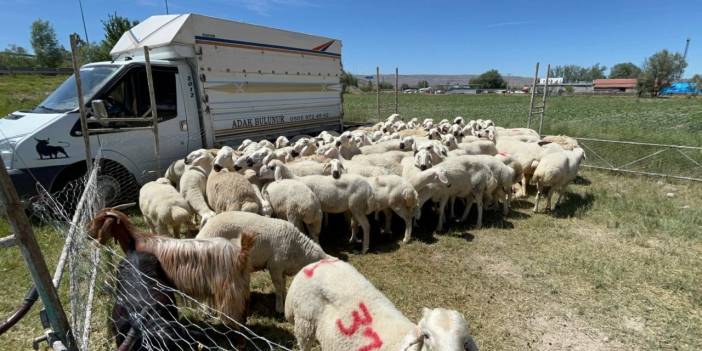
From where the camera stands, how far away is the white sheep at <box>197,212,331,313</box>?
14.8 feet

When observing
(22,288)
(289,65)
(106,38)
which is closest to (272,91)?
(289,65)

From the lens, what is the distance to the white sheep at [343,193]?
647 cm

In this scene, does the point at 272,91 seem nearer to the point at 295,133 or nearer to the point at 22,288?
the point at 295,133

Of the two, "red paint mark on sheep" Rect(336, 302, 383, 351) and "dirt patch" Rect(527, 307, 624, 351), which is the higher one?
"red paint mark on sheep" Rect(336, 302, 383, 351)

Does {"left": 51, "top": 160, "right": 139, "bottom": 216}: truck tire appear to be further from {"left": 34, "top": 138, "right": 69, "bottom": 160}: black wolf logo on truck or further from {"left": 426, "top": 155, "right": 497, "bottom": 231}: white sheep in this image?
{"left": 426, "top": 155, "right": 497, "bottom": 231}: white sheep

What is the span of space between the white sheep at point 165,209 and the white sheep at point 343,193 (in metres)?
1.63

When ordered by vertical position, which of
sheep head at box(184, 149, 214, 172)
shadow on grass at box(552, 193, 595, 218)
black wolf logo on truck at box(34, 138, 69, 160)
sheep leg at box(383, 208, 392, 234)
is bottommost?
shadow on grass at box(552, 193, 595, 218)

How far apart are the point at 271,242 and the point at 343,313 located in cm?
168

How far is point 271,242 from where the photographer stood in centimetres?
452

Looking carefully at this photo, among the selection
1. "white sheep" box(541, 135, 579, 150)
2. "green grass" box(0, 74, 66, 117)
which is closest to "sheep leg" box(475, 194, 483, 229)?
"white sheep" box(541, 135, 579, 150)

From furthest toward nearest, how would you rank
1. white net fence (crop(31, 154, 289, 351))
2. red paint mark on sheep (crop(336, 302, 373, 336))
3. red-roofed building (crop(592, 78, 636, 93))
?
red-roofed building (crop(592, 78, 636, 93))
red paint mark on sheep (crop(336, 302, 373, 336))
white net fence (crop(31, 154, 289, 351))

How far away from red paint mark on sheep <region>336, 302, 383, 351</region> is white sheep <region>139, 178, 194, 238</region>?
12.2 feet

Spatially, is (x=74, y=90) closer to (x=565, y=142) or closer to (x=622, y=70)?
(x=565, y=142)

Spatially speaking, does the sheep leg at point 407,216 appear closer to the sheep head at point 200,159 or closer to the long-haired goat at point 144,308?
the sheep head at point 200,159
